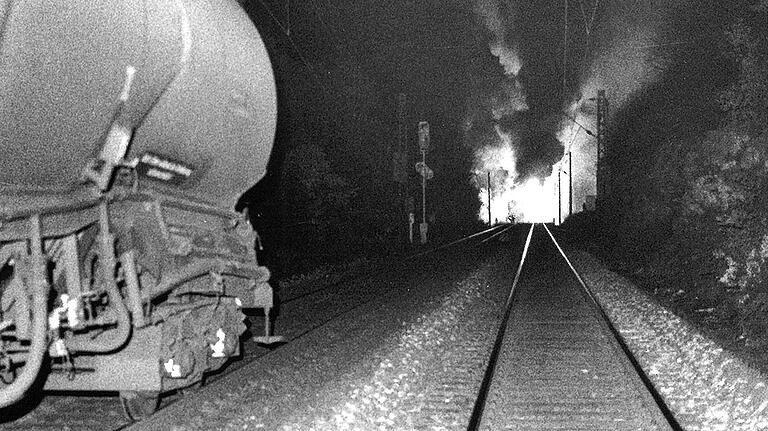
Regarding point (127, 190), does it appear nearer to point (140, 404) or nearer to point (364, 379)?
point (140, 404)

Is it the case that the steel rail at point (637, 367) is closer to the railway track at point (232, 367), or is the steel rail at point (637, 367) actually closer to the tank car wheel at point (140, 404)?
the railway track at point (232, 367)

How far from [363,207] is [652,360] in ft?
77.9

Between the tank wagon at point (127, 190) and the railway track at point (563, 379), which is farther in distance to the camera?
the railway track at point (563, 379)

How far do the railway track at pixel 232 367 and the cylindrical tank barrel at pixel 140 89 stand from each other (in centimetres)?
198

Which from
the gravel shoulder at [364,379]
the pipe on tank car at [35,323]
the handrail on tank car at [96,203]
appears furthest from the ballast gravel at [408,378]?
the handrail on tank car at [96,203]

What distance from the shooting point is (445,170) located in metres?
59.4

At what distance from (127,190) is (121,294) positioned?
759mm

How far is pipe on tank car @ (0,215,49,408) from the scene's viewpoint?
4.71 m

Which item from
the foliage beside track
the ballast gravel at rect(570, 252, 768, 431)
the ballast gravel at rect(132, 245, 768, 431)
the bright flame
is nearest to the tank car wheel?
the ballast gravel at rect(132, 245, 768, 431)

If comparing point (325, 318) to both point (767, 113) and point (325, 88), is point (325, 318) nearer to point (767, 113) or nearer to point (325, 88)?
point (767, 113)

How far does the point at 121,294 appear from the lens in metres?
5.84

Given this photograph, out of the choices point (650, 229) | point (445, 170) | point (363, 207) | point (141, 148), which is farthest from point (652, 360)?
point (445, 170)

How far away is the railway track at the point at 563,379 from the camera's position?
635cm

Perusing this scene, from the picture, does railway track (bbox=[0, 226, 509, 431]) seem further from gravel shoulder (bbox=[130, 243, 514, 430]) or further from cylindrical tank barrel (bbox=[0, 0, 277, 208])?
cylindrical tank barrel (bbox=[0, 0, 277, 208])
